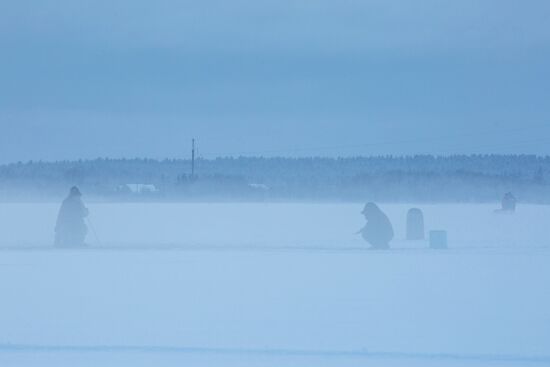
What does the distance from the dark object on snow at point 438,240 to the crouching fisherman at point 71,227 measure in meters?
8.47

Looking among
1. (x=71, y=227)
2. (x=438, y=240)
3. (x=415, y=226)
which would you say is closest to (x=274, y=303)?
(x=438, y=240)

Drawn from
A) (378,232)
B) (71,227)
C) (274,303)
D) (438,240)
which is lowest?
(274,303)

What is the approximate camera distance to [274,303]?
1220 cm

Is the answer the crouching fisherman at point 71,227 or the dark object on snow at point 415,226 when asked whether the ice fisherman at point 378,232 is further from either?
the crouching fisherman at point 71,227

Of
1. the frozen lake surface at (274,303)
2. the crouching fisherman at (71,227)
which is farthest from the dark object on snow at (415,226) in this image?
the crouching fisherman at (71,227)

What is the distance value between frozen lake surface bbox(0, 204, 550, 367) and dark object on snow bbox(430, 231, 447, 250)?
0.48m

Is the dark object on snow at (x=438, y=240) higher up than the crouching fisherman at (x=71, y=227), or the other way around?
the crouching fisherman at (x=71, y=227)

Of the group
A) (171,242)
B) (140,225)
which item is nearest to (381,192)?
(140,225)

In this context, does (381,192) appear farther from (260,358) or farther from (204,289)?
(260,358)

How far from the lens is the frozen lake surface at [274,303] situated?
908cm

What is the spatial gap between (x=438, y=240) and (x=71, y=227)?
8.96 meters

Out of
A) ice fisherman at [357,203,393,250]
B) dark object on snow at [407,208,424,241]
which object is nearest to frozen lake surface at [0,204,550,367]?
ice fisherman at [357,203,393,250]

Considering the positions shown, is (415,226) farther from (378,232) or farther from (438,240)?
(378,232)

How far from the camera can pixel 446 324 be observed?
10539 mm
